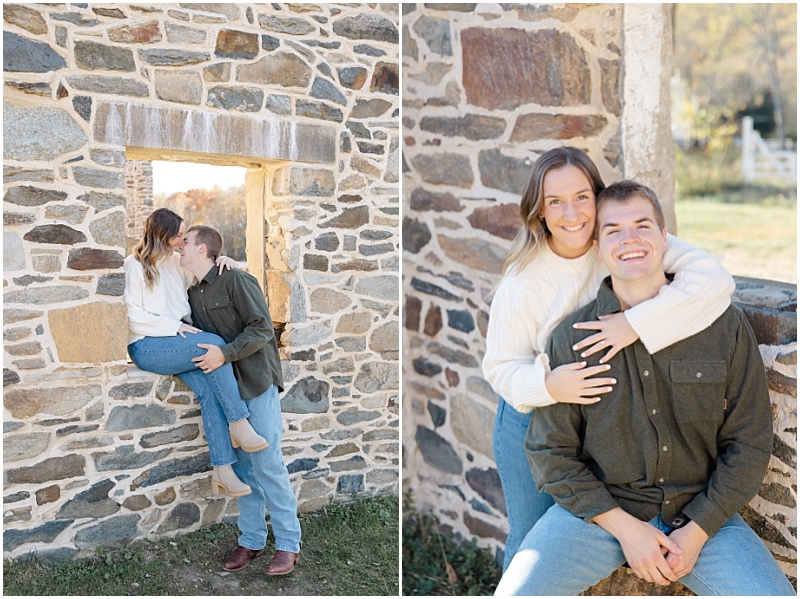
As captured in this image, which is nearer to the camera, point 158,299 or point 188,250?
point 188,250

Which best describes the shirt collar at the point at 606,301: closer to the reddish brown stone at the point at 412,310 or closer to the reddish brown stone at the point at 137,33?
the reddish brown stone at the point at 412,310

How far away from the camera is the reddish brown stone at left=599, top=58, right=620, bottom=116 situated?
2.87 metres

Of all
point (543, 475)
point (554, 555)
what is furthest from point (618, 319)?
point (554, 555)

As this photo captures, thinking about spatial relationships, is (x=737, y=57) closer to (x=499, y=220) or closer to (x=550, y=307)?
(x=499, y=220)

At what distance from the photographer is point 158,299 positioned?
110 inches

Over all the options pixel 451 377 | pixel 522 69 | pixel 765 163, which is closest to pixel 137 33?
pixel 522 69

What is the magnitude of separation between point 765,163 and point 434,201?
938 centimetres

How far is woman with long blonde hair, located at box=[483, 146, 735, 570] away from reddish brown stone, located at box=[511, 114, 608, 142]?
0.74 metres

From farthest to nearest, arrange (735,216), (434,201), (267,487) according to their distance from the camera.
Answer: (735,216), (434,201), (267,487)

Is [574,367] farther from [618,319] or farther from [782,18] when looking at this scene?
[782,18]

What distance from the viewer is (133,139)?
283 centimetres

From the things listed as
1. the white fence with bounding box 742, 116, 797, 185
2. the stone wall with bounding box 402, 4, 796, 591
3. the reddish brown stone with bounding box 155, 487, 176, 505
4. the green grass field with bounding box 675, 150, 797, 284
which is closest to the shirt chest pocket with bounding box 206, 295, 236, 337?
the reddish brown stone with bounding box 155, 487, 176, 505

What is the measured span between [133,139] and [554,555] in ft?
7.17

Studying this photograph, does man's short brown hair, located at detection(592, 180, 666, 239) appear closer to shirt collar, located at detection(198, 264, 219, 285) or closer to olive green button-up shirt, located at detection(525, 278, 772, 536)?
olive green button-up shirt, located at detection(525, 278, 772, 536)
